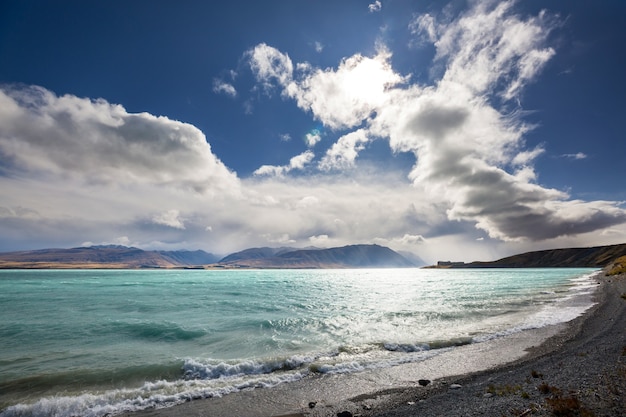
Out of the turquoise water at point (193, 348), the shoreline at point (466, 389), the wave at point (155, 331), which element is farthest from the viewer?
the wave at point (155, 331)

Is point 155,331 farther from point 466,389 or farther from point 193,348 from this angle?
point 466,389

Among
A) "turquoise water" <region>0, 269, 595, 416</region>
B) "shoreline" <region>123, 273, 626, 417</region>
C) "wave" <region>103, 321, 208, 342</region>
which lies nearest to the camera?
"shoreline" <region>123, 273, 626, 417</region>

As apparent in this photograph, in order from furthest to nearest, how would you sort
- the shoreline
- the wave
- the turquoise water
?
the wave → the turquoise water → the shoreline

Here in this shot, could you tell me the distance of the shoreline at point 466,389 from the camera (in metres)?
11.8

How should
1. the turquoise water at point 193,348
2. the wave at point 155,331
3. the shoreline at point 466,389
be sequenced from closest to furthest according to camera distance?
the shoreline at point 466,389, the turquoise water at point 193,348, the wave at point 155,331

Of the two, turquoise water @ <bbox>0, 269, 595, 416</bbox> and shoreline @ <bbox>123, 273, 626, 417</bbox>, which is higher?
shoreline @ <bbox>123, 273, 626, 417</bbox>

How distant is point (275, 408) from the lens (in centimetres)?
1438

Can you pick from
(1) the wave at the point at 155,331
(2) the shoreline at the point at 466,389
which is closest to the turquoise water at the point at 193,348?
(1) the wave at the point at 155,331

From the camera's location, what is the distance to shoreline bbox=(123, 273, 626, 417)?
11766mm

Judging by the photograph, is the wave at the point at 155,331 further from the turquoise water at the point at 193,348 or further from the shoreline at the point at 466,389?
the shoreline at the point at 466,389

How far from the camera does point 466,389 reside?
14.8 metres

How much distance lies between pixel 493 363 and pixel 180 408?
1918cm

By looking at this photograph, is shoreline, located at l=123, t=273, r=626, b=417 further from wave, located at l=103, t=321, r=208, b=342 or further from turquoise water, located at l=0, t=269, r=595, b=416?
wave, located at l=103, t=321, r=208, b=342

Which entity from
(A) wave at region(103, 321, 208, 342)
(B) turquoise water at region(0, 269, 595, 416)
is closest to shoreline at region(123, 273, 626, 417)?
(B) turquoise water at region(0, 269, 595, 416)
